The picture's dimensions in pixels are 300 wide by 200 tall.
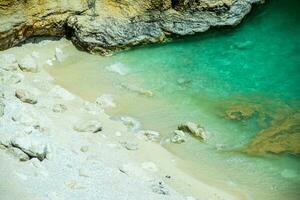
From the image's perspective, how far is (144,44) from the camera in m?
9.90

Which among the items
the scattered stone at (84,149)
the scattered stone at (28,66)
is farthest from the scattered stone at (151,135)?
the scattered stone at (28,66)

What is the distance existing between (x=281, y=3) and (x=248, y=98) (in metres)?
3.37

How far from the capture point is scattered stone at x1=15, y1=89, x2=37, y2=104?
773 cm

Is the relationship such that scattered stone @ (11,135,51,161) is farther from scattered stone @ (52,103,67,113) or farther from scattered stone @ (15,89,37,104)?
scattered stone @ (15,89,37,104)

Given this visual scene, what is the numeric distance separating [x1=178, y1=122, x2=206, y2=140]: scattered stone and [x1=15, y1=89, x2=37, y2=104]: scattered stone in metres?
2.34

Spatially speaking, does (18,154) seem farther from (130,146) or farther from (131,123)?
(131,123)

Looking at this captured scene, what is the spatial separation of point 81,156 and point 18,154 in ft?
2.86

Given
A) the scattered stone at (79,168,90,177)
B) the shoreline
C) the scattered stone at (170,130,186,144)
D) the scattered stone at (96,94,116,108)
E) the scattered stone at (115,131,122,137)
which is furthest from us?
the scattered stone at (96,94,116,108)

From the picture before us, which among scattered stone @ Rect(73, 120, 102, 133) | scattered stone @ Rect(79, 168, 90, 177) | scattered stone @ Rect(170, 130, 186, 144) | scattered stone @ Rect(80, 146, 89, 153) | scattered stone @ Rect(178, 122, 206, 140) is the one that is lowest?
scattered stone @ Rect(170, 130, 186, 144)

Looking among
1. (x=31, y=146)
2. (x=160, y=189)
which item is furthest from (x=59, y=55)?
(x=160, y=189)

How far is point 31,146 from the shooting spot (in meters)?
6.18

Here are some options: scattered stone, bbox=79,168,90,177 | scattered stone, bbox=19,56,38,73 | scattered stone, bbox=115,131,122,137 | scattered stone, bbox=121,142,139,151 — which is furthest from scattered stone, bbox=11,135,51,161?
scattered stone, bbox=19,56,38,73

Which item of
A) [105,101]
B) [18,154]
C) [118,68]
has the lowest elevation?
[105,101]

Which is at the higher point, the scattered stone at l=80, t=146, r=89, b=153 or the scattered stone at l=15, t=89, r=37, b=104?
the scattered stone at l=15, t=89, r=37, b=104
